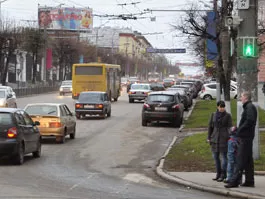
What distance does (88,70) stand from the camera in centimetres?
4959

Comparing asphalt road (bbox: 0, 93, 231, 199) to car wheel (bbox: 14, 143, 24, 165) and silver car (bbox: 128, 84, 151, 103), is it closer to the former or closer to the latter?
car wheel (bbox: 14, 143, 24, 165)

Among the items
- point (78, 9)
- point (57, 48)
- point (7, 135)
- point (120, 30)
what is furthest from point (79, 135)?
point (120, 30)

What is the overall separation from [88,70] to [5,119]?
34.1 m

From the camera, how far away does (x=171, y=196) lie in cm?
1123

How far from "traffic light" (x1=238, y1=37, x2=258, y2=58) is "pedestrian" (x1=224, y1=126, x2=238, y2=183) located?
3.11m

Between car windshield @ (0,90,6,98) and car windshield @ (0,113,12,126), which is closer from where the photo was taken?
car windshield @ (0,113,12,126)

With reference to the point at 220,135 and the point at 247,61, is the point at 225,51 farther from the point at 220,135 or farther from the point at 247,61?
the point at 220,135

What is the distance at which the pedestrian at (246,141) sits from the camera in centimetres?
1140

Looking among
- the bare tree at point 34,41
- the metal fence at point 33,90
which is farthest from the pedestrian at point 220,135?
the bare tree at point 34,41

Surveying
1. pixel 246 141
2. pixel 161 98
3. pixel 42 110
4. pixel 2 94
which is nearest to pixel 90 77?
pixel 2 94

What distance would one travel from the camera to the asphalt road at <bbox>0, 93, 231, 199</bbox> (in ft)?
37.2

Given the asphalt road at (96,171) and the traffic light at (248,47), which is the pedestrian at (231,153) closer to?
the asphalt road at (96,171)

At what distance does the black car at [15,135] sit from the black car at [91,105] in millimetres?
17480

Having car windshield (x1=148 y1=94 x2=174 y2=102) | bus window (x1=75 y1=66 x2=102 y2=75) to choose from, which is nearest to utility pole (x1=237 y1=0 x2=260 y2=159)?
car windshield (x1=148 y1=94 x2=174 y2=102)
